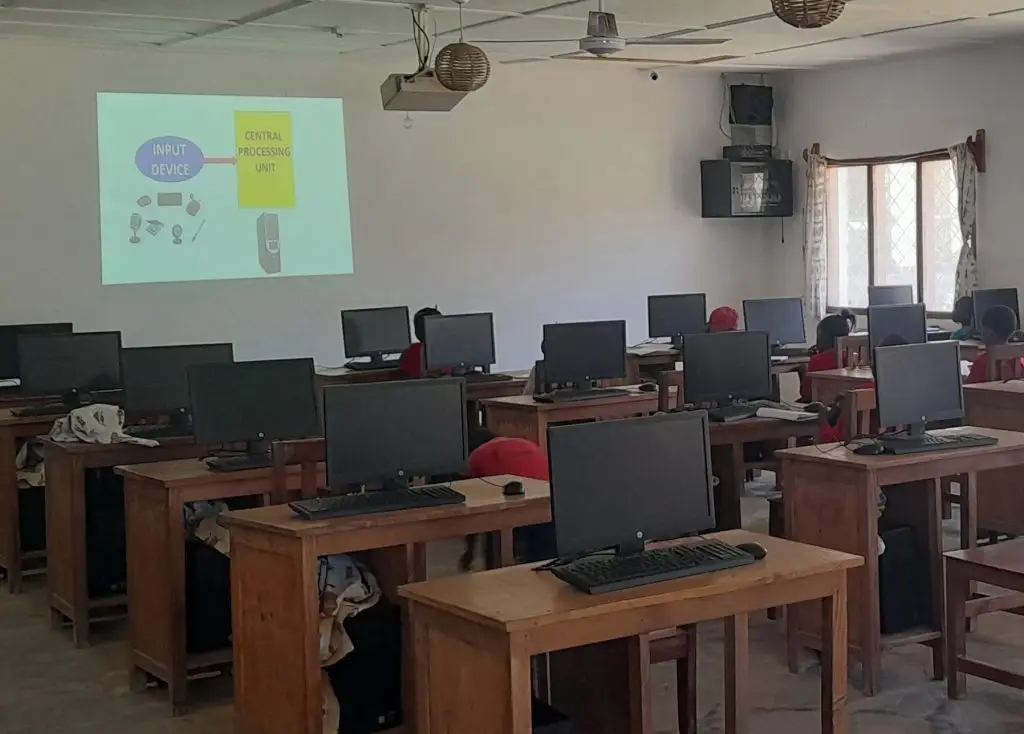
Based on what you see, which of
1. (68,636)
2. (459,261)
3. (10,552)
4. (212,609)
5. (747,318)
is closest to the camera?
(212,609)

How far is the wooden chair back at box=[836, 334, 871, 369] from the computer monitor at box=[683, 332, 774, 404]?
161cm

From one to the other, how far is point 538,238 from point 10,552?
5.38m

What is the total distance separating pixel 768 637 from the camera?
196 inches

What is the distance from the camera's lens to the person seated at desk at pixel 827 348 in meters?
7.60

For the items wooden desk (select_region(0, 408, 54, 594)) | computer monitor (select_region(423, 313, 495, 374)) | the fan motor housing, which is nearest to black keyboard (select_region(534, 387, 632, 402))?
computer monitor (select_region(423, 313, 495, 374))

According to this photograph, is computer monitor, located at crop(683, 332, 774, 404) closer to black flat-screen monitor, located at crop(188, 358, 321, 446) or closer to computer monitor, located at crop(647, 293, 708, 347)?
black flat-screen monitor, located at crop(188, 358, 321, 446)

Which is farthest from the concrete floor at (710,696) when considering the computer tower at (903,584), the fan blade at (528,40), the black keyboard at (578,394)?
the fan blade at (528,40)

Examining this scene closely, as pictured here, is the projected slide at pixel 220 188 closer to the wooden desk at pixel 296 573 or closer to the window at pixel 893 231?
the window at pixel 893 231

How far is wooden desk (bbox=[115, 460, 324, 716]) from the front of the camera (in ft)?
14.4

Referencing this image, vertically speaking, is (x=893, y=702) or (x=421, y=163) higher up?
(x=421, y=163)

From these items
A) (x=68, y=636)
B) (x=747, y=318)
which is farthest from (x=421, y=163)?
(x=68, y=636)

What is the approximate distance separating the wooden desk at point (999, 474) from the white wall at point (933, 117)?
3.65 metres

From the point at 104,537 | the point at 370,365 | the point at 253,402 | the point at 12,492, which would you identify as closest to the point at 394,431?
the point at 253,402

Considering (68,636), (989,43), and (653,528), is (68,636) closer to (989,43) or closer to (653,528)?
(653,528)
